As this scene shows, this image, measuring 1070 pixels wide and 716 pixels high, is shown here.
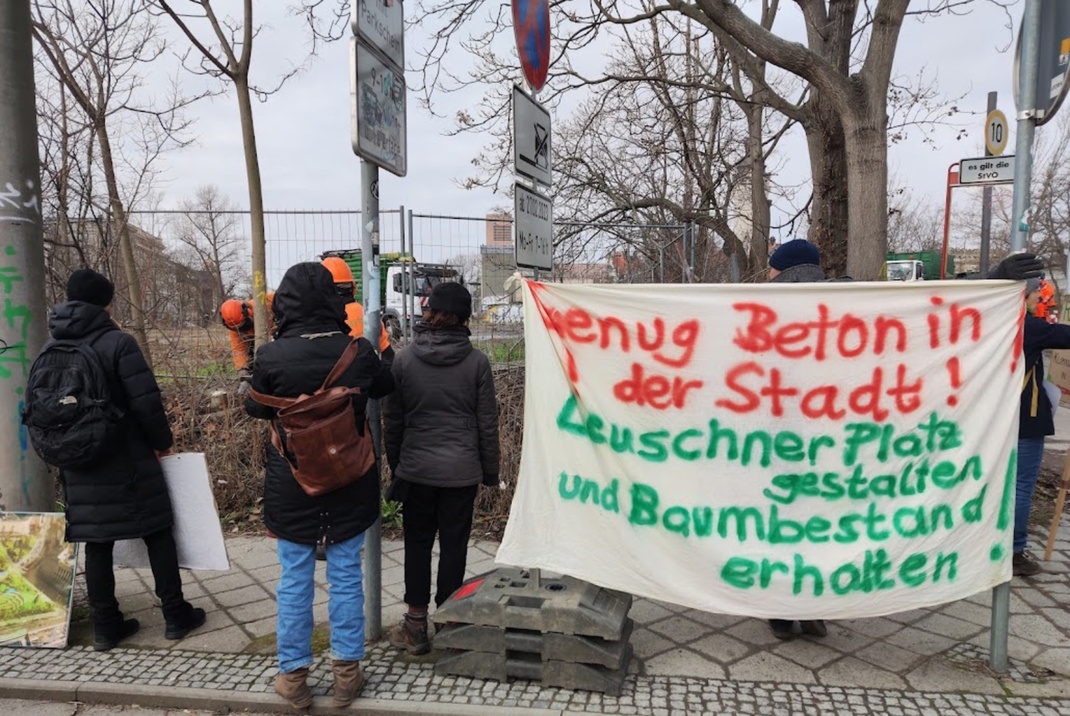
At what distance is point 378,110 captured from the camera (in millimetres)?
3289

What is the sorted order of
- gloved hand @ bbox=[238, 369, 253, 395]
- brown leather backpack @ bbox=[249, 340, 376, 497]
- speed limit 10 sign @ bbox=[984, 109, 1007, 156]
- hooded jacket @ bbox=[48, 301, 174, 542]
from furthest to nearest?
speed limit 10 sign @ bbox=[984, 109, 1007, 156], gloved hand @ bbox=[238, 369, 253, 395], hooded jacket @ bbox=[48, 301, 174, 542], brown leather backpack @ bbox=[249, 340, 376, 497]

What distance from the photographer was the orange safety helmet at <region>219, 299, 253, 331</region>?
665 cm

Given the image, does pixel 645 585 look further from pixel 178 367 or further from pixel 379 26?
pixel 178 367

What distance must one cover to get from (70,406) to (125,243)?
4173 millimetres

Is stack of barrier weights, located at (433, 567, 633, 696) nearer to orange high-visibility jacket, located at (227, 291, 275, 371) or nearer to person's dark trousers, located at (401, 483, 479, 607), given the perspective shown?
person's dark trousers, located at (401, 483, 479, 607)

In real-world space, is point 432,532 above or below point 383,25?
below

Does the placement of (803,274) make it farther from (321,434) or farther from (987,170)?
(987,170)

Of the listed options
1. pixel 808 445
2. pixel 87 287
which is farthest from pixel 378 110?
pixel 808 445

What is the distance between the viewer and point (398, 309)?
8.51 meters

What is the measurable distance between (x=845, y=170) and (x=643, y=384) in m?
6.01

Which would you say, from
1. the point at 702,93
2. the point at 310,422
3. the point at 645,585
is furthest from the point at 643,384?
the point at 702,93

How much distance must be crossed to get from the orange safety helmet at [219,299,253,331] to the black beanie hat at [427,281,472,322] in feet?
13.1

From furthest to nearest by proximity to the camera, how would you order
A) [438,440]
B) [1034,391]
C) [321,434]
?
1. [1034,391]
2. [438,440]
3. [321,434]

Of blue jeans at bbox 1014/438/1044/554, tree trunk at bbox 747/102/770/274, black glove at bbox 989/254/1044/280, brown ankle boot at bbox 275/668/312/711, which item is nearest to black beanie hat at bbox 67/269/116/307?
brown ankle boot at bbox 275/668/312/711
